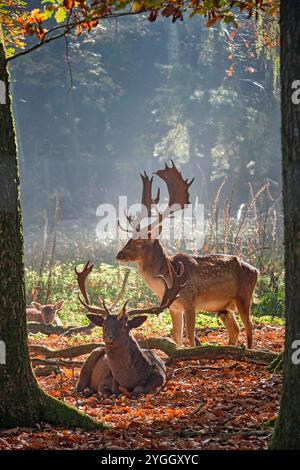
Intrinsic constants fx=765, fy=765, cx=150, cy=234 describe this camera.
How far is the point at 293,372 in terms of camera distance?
4.72 meters

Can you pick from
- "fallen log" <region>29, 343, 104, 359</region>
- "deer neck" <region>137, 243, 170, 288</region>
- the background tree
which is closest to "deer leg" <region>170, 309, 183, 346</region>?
"deer neck" <region>137, 243, 170, 288</region>

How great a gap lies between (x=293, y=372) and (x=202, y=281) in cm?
561

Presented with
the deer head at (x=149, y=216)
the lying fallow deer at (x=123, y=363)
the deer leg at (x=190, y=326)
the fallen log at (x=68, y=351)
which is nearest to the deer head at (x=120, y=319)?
the lying fallow deer at (x=123, y=363)

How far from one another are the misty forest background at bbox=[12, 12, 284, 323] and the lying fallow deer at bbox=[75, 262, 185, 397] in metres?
34.4

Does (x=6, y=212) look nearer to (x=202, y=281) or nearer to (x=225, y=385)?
(x=225, y=385)

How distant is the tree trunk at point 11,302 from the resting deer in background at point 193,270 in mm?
4513

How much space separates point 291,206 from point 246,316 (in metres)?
5.87

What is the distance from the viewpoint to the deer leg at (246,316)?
1023cm

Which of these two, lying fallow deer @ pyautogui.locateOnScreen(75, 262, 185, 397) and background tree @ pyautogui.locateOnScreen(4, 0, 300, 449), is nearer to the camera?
background tree @ pyautogui.locateOnScreen(4, 0, 300, 449)

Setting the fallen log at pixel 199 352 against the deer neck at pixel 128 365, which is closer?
the deer neck at pixel 128 365

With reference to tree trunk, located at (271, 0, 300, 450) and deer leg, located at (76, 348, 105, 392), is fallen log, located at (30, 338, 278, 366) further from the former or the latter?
tree trunk, located at (271, 0, 300, 450)

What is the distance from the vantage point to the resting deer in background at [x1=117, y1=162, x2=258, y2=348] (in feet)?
33.9

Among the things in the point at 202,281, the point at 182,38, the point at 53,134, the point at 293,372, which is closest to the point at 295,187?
the point at 293,372

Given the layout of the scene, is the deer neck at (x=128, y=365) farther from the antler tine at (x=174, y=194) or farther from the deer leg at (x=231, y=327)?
the antler tine at (x=174, y=194)
